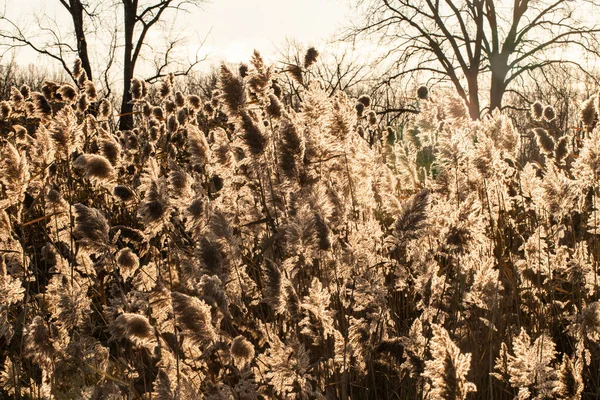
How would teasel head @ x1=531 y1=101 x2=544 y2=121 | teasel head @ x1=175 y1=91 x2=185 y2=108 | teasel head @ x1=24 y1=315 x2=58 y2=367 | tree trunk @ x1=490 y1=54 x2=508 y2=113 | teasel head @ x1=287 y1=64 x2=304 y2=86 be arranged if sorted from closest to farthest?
teasel head @ x1=24 y1=315 x2=58 y2=367 < teasel head @ x1=287 y1=64 x2=304 y2=86 < teasel head @ x1=531 y1=101 x2=544 y2=121 < teasel head @ x1=175 y1=91 x2=185 y2=108 < tree trunk @ x1=490 y1=54 x2=508 y2=113

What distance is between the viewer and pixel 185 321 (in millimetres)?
1612

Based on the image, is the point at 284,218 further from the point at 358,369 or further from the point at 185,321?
the point at 185,321

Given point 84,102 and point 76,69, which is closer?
point 84,102

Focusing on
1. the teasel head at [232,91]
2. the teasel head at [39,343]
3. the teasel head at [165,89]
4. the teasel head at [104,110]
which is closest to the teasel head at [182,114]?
the teasel head at [165,89]

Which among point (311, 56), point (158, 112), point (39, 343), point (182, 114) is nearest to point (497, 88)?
point (158, 112)

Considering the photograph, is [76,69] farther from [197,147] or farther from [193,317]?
[193,317]

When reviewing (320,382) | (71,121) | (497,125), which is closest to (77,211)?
(71,121)

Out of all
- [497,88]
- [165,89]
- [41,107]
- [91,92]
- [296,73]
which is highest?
[497,88]

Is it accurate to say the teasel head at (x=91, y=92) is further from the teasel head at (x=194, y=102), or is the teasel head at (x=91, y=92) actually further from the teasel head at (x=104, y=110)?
the teasel head at (x=194, y=102)

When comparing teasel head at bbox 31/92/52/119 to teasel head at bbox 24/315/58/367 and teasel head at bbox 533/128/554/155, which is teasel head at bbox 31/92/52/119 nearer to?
teasel head at bbox 24/315/58/367

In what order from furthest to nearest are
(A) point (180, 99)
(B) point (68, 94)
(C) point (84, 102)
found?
(A) point (180, 99)
(C) point (84, 102)
(B) point (68, 94)

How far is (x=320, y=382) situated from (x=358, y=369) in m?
0.13

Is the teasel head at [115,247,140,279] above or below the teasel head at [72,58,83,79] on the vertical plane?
below

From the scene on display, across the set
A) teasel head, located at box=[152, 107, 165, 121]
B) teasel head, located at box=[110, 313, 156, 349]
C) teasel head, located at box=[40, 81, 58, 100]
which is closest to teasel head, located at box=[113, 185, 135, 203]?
teasel head, located at box=[110, 313, 156, 349]
